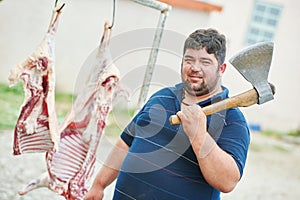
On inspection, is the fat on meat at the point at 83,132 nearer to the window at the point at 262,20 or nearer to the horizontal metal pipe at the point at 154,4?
the horizontal metal pipe at the point at 154,4

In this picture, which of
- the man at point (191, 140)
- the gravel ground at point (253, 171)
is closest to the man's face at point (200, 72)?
the man at point (191, 140)

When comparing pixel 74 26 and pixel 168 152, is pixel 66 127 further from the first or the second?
pixel 74 26

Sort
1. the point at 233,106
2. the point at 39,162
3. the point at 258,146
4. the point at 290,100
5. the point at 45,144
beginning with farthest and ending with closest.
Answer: the point at 290,100, the point at 258,146, the point at 39,162, the point at 45,144, the point at 233,106

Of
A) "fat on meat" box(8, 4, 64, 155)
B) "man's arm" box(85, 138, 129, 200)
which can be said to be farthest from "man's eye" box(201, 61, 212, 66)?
"fat on meat" box(8, 4, 64, 155)

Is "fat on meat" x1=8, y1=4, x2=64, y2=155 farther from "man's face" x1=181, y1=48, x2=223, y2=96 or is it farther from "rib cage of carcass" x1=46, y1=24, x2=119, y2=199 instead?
"man's face" x1=181, y1=48, x2=223, y2=96

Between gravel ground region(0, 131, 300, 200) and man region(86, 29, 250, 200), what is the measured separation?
58 cm

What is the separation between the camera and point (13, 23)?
7.38 m

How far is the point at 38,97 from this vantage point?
2203 millimetres

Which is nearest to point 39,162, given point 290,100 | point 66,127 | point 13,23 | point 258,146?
point 66,127

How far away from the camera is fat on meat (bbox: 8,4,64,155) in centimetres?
215

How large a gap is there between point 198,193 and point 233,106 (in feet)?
1.23

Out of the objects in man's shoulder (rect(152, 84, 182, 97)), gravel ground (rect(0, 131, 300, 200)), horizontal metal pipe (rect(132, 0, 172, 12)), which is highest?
horizontal metal pipe (rect(132, 0, 172, 12))

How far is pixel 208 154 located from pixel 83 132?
101 cm

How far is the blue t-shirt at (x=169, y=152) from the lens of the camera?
5.51ft
